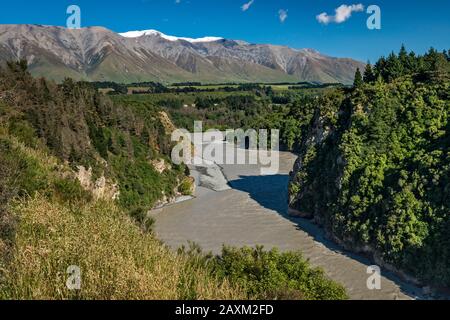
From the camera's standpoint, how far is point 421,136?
40.2 metres

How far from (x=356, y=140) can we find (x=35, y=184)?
3300 cm

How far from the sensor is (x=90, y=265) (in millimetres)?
11531

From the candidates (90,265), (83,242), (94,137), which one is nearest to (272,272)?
(83,242)

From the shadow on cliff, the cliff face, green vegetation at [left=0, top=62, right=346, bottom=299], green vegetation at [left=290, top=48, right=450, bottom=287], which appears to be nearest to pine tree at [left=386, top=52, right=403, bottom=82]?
green vegetation at [left=290, top=48, right=450, bottom=287]

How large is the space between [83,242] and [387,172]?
3296 cm

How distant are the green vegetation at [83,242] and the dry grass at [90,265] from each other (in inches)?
1.2

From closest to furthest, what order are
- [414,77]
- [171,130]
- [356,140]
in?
[356,140], [414,77], [171,130]

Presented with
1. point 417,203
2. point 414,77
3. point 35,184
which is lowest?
point 417,203

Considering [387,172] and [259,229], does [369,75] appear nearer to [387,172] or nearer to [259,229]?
[387,172]

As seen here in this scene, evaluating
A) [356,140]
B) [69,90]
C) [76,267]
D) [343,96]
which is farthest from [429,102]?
[69,90]

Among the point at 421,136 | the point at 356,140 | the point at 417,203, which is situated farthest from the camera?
the point at 356,140

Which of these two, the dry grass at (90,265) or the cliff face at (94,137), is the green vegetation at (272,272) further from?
the cliff face at (94,137)
